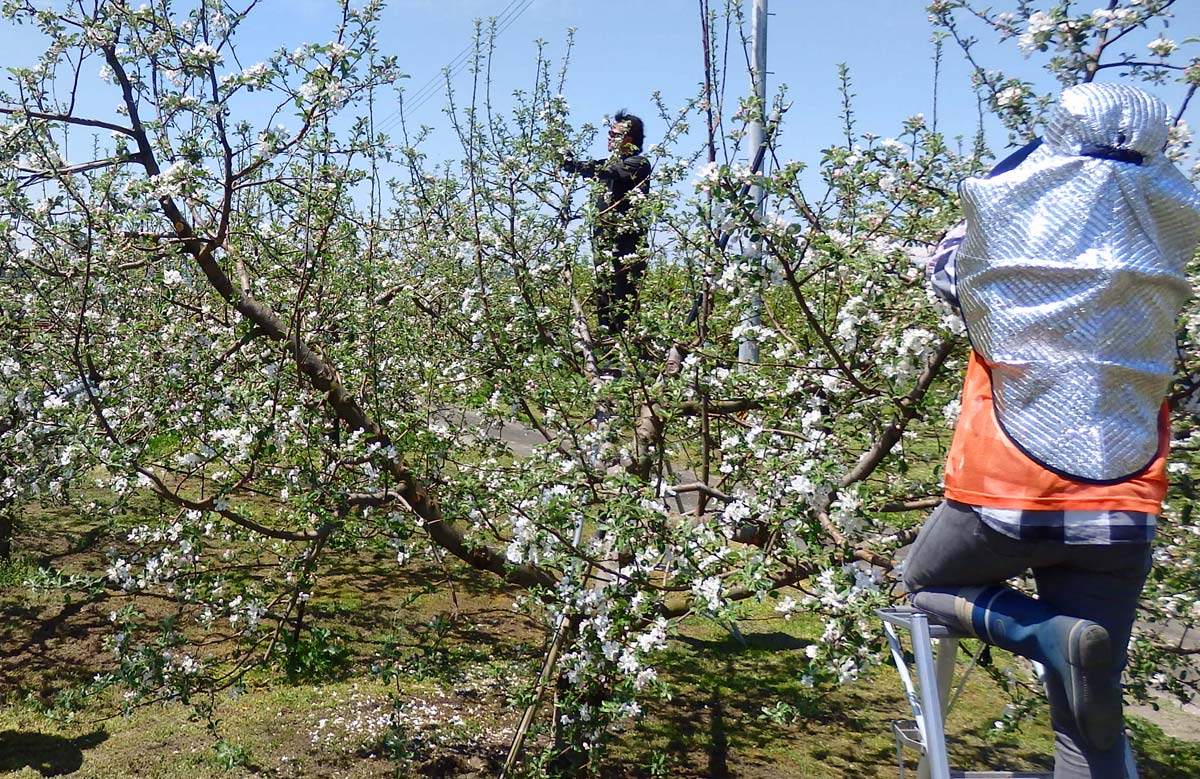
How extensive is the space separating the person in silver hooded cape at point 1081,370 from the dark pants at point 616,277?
2.28 meters

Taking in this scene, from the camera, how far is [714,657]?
5852 millimetres

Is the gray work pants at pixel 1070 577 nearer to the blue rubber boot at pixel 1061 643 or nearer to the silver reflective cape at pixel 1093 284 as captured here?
the blue rubber boot at pixel 1061 643

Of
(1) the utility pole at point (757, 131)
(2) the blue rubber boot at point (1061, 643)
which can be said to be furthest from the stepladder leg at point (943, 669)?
(1) the utility pole at point (757, 131)

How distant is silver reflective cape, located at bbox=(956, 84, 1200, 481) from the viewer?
1849 mm

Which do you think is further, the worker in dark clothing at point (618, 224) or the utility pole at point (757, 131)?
the worker in dark clothing at point (618, 224)

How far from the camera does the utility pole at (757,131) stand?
9.68 ft

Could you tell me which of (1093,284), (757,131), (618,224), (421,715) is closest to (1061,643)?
(1093,284)

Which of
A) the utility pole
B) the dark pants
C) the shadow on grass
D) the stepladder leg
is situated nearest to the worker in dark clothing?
the dark pants

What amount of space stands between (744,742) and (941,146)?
2.98 meters

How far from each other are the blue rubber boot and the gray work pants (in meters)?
0.04

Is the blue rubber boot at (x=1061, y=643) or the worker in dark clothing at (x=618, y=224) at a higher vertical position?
the worker in dark clothing at (x=618, y=224)

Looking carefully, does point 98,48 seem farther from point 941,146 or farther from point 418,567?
point 418,567

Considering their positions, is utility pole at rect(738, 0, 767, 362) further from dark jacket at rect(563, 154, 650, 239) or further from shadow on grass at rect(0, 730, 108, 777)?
shadow on grass at rect(0, 730, 108, 777)

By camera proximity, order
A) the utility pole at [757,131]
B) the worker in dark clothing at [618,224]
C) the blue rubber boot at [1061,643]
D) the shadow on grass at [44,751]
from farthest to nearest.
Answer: the worker in dark clothing at [618,224], the shadow on grass at [44,751], the utility pole at [757,131], the blue rubber boot at [1061,643]
